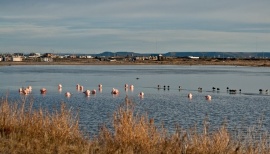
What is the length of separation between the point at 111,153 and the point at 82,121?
33.8 feet

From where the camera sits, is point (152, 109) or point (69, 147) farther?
point (152, 109)

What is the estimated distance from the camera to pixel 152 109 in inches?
1071

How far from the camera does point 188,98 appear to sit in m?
34.2

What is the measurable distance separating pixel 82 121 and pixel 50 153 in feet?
34.8

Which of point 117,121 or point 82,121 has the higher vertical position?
point 117,121

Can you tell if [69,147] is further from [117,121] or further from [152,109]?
[152,109]

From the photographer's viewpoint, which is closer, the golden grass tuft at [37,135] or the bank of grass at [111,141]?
the golden grass tuft at [37,135]

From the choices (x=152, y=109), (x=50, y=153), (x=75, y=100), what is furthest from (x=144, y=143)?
(x=75, y=100)

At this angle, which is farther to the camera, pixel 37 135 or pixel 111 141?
pixel 37 135

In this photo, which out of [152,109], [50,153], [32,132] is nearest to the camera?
[50,153]

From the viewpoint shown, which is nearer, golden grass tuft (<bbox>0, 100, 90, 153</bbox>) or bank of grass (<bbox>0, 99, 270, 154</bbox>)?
golden grass tuft (<bbox>0, 100, 90, 153</bbox>)

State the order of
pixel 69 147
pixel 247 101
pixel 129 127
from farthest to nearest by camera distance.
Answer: pixel 247 101
pixel 129 127
pixel 69 147

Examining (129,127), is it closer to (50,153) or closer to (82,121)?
(50,153)

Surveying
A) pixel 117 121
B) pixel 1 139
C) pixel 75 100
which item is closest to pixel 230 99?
pixel 75 100
